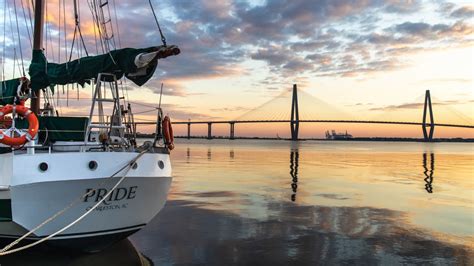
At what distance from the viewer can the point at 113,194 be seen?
26.4 feet

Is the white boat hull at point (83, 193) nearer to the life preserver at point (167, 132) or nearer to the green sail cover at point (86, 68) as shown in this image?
the life preserver at point (167, 132)

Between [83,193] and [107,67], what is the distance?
3.10 m

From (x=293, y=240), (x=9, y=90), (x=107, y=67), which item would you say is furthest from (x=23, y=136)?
(x=293, y=240)

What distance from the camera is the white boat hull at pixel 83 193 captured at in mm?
7461

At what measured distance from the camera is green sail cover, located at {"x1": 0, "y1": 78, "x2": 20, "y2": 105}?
11117 mm

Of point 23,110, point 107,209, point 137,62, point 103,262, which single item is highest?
point 137,62

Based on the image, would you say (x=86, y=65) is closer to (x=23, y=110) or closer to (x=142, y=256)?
(x=23, y=110)

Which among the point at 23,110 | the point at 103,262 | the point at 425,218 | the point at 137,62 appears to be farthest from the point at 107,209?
the point at 425,218

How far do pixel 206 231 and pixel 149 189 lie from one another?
2559mm

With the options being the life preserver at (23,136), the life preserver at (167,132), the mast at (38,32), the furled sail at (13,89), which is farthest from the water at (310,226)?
the furled sail at (13,89)

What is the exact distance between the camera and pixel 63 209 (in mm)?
7660

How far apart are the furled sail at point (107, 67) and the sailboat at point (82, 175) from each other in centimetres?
2

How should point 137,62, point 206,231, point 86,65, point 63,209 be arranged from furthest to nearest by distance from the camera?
point 206,231 < point 86,65 < point 137,62 < point 63,209

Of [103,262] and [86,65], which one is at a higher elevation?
[86,65]
